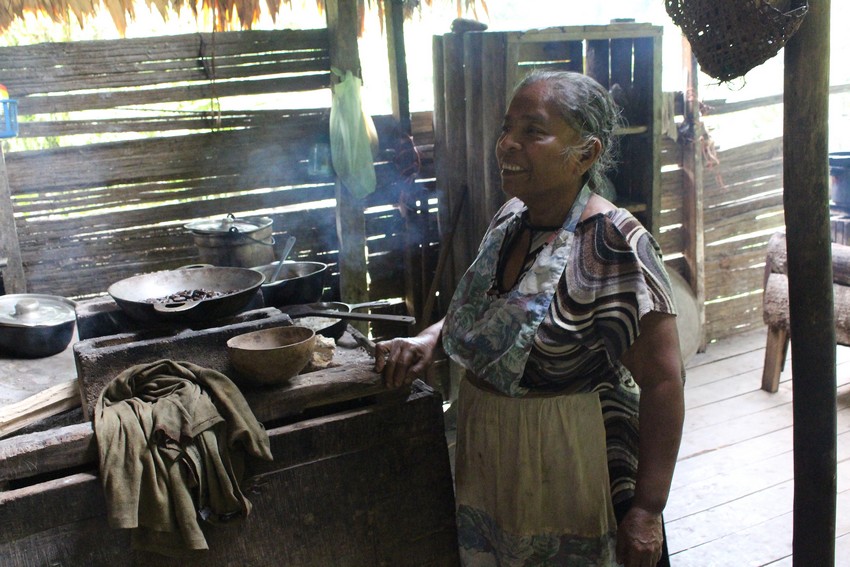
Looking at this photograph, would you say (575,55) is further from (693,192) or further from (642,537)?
(642,537)

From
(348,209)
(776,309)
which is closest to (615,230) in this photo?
(348,209)

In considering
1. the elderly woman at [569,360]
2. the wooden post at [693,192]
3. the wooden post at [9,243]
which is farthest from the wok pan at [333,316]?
the wooden post at [693,192]

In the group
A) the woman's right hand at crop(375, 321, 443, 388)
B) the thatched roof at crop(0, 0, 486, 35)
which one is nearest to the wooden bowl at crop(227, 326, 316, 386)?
the woman's right hand at crop(375, 321, 443, 388)

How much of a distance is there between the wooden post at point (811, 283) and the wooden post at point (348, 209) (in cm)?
289

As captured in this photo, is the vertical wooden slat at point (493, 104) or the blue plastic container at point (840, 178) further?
the blue plastic container at point (840, 178)

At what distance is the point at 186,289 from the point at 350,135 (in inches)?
74.7

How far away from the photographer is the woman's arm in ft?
5.88

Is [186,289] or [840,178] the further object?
[840,178]

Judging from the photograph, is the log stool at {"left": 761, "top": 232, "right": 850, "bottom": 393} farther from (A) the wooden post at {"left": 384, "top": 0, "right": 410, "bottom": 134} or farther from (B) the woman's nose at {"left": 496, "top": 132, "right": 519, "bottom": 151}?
(B) the woman's nose at {"left": 496, "top": 132, "right": 519, "bottom": 151}

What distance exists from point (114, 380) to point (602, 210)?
135 cm

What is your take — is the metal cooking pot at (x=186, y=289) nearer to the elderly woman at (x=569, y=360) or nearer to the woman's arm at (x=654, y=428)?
the elderly woman at (x=569, y=360)

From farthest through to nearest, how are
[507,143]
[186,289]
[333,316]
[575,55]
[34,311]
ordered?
[575,55]
[34,311]
[186,289]
[333,316]
[507,143]

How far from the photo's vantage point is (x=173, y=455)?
6.01 feet

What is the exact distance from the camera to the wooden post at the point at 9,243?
3.92 meters
